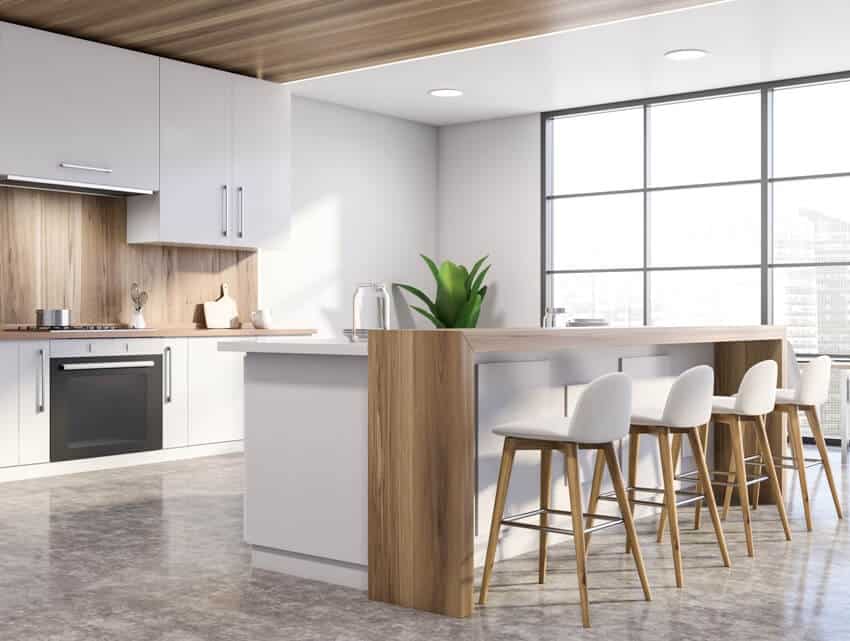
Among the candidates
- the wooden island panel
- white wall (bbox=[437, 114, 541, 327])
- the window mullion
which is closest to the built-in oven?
the wooden island panel

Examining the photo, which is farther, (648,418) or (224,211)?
(224,211)

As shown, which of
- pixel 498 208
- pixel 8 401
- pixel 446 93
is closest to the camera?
pixel 8 401

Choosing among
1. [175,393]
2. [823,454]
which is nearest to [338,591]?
[823,454]

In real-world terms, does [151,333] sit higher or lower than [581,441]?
higher

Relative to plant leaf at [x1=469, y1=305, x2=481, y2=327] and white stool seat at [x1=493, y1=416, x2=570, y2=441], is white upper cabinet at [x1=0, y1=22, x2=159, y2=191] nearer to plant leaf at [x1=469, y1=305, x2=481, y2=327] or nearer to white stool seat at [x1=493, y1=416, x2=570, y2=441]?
plant leaf at [x1=469, y1=305, x2=481, y2=327]

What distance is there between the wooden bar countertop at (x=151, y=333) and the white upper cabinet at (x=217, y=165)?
0.61 m

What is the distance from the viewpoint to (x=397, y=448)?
3.43 meters

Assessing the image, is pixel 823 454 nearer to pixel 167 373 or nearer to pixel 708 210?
pixel 708 210

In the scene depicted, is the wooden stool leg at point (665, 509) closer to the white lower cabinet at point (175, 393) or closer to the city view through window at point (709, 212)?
the white lower cabinet at point (175, 393)

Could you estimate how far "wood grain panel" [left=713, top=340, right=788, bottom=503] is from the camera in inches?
213

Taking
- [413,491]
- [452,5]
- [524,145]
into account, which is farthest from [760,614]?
[524,145]

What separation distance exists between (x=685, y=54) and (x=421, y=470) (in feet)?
15.5

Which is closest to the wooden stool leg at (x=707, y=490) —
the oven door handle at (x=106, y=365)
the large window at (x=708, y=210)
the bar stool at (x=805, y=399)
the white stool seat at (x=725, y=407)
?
the white stool seat at (x=725, y=407)

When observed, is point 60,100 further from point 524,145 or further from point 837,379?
point 837,379
